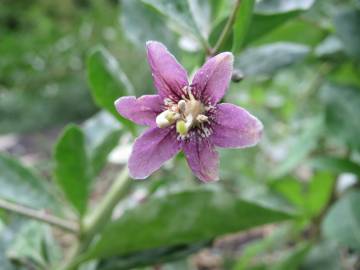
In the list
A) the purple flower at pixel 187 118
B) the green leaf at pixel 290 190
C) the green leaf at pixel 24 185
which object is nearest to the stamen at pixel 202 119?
the purple flower at pixel 187 118

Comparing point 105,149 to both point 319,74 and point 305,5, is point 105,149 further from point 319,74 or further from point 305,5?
point 319,74

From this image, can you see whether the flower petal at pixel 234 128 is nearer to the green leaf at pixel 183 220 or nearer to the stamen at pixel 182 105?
the stamen at pixel 182 105

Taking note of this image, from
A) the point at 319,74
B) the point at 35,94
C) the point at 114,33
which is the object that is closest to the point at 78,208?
the point at 319,74

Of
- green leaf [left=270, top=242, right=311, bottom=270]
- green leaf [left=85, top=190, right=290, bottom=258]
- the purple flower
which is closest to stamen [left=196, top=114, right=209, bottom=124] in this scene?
the purple flower

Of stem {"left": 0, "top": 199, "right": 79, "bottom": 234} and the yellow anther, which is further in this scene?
stem {"left": 0, "top": 199, "right": 79, "bottom": 234}

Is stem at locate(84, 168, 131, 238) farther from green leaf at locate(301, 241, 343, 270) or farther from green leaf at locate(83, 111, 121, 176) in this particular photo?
green leaf at locate(301, 241, 343, 270)

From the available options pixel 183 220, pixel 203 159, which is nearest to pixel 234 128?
pixel 203 159
